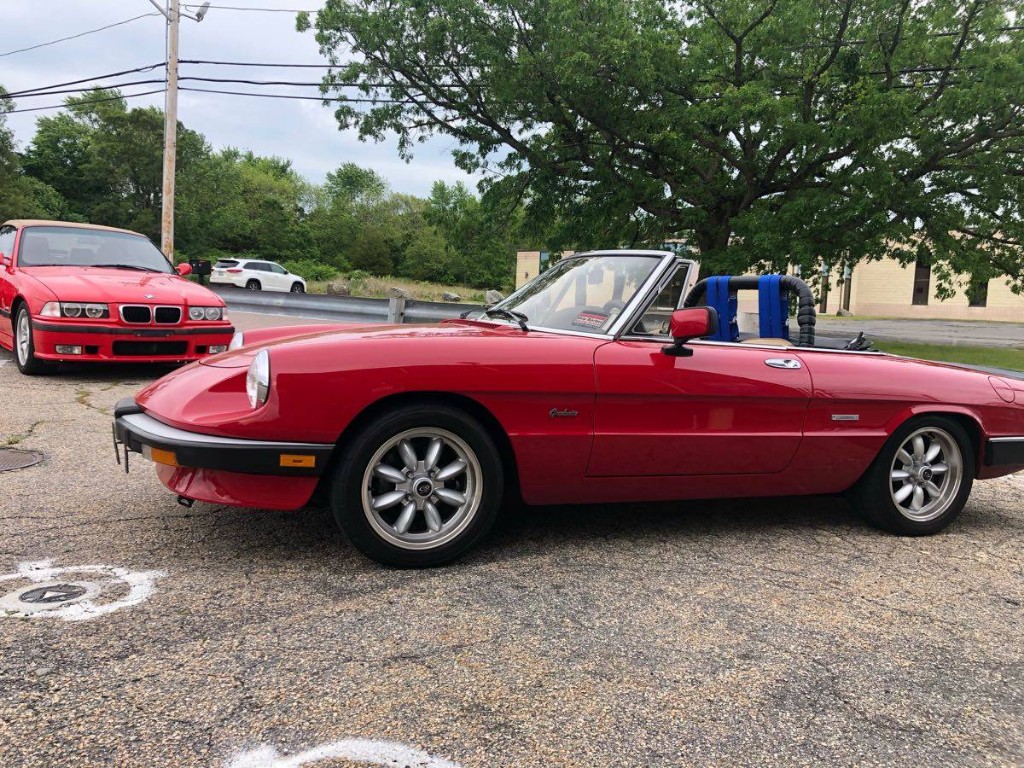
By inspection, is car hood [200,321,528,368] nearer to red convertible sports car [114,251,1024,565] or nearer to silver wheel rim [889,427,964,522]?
red convertible sports car [114,251,1024,565]

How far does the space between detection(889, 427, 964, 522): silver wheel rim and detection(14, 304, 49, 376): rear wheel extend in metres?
7.32

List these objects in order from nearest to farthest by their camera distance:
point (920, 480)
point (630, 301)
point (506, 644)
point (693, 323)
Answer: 1. point (506, 644)
2. point (693, 323)
3. point (630, 301)
4. point (920, 480)

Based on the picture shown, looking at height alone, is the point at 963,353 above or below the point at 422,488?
above

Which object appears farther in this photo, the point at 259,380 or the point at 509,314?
the point at 509,314

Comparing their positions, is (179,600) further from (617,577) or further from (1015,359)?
(1015,359)

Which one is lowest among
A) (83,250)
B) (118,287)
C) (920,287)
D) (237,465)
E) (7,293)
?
(237,465)

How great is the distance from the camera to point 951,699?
2.28m

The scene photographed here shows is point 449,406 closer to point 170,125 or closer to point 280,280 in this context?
point 170,125

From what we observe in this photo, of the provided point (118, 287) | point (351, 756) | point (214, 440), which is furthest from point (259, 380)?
point (118, 287)

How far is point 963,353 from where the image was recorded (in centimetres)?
1639

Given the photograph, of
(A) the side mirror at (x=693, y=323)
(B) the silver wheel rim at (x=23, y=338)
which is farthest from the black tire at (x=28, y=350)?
(A) the side mirror at (x=693, y=323)

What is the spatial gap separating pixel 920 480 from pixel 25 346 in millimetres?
7799

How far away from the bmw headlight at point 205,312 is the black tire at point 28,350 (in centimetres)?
140

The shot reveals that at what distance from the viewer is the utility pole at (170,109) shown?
19.6m
